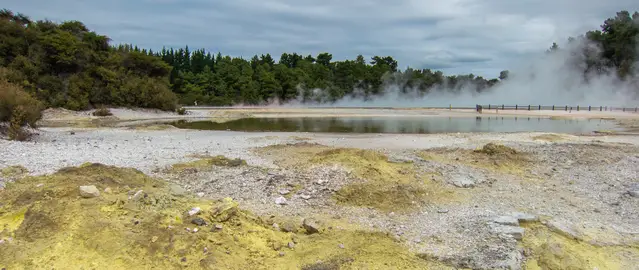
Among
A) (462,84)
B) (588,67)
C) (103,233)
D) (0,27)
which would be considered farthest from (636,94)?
(0,27)

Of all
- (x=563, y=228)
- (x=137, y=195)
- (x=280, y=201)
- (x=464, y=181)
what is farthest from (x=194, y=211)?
(x=464, y=181)

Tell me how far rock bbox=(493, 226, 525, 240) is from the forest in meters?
17.4

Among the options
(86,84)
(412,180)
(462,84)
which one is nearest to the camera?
(412,180)

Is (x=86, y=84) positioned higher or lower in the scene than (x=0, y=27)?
lower

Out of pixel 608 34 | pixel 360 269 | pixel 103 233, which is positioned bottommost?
pixel 360 269

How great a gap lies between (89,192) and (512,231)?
7.02 meters

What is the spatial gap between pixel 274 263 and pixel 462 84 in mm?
90312

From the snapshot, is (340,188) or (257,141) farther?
(257,141)

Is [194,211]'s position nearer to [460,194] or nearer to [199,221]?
[199,221]

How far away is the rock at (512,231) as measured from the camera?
6.88 metres

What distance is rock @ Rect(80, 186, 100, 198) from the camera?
6.89 metres

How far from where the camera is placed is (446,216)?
809 centimetres

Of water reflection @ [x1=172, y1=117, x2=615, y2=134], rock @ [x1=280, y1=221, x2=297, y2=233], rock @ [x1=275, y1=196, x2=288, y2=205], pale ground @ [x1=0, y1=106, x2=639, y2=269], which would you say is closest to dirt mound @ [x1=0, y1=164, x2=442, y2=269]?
rock @ [x1=280, y1=221, x2=297, y2=233]

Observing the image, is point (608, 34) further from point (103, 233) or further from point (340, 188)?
point (103, 233)
